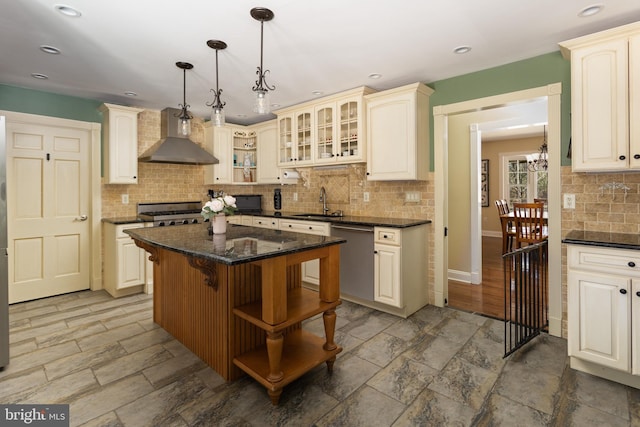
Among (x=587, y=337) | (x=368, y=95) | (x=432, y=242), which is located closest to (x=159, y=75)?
(x=368, y=95)

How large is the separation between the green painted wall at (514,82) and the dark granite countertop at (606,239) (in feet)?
2.14

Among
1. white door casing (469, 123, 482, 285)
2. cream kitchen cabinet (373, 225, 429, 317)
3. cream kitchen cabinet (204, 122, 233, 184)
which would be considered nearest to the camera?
cream kitchen cabinet (373, 225, 429, 317)

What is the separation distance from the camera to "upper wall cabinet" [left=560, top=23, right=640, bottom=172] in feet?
7.03

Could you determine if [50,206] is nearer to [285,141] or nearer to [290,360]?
[285,141]

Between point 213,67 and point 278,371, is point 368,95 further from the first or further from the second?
point 278,371

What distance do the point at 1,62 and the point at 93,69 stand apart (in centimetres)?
74

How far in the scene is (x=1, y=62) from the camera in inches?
116

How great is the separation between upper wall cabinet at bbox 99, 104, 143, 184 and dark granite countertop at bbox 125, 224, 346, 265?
182 cm

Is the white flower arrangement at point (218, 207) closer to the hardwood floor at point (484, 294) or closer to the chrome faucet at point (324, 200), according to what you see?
the chrome faucet at point (324, 200)

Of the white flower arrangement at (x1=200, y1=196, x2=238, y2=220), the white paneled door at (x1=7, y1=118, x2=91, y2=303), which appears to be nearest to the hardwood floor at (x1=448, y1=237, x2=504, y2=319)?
the white flower arrangement at (x1=200, y1=196, x2=238, y2=220)

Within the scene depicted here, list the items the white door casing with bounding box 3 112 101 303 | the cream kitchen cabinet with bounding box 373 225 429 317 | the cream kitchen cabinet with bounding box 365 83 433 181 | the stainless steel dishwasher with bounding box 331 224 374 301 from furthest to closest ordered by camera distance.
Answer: the white door casing with bounding box 3 112 101 303
the stainless steel dishwasher with bounding box 331 224 374 301
the cream kitchen cabinet with bounding box 365 83 433 181
the cream kitchen cabinet with bounding box 373 225 429 317

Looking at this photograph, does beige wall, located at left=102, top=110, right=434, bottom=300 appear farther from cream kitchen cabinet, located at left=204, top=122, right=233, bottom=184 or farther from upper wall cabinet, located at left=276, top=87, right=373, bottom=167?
upper wall cabinet, located at left=276, top=87, right=373, bottom=167

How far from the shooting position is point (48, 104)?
3795 mm

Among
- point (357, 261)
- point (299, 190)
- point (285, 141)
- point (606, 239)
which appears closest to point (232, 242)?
point (357, 261)
